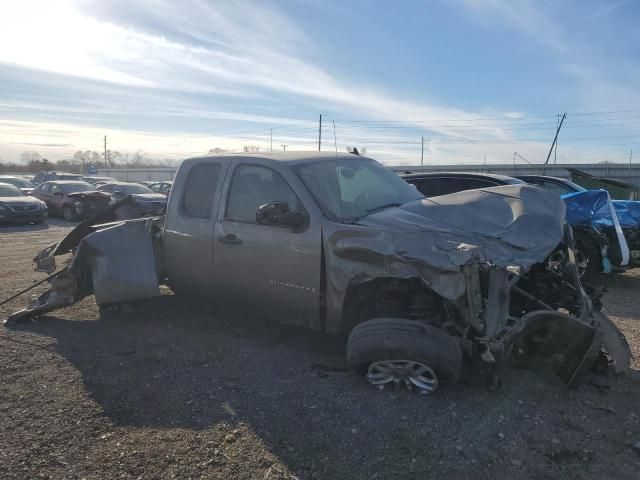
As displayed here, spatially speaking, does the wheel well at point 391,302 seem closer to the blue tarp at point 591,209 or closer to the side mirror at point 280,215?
the side mirror at point 280,215

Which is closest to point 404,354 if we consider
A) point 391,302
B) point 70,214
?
point 391,302

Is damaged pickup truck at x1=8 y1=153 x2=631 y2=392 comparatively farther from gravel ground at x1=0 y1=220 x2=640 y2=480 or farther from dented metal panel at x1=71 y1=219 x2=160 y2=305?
gravel ground at x1=0 y1=220 x2=640 y2=480

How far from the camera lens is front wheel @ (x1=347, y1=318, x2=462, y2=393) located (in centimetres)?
347

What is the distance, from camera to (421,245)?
356 centimetres

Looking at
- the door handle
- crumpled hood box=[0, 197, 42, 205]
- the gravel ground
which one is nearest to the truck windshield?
the door handle

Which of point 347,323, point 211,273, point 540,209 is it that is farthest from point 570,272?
point 211,273

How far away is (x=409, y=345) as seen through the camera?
11.4 feet

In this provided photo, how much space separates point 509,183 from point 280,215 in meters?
5.02

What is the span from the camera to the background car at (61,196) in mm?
19078

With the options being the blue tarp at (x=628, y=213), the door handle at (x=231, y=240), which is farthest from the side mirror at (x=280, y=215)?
the blue tarp at (x=628, y=213)

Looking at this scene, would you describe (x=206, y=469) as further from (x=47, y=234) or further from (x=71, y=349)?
(x=47, y=234)

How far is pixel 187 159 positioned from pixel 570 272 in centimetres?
387

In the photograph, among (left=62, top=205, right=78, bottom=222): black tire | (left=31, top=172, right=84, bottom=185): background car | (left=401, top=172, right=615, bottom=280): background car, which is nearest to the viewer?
(left=401, top=172, right=615, bottom=280): background car

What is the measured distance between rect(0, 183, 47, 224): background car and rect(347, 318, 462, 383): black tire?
16.3 m
